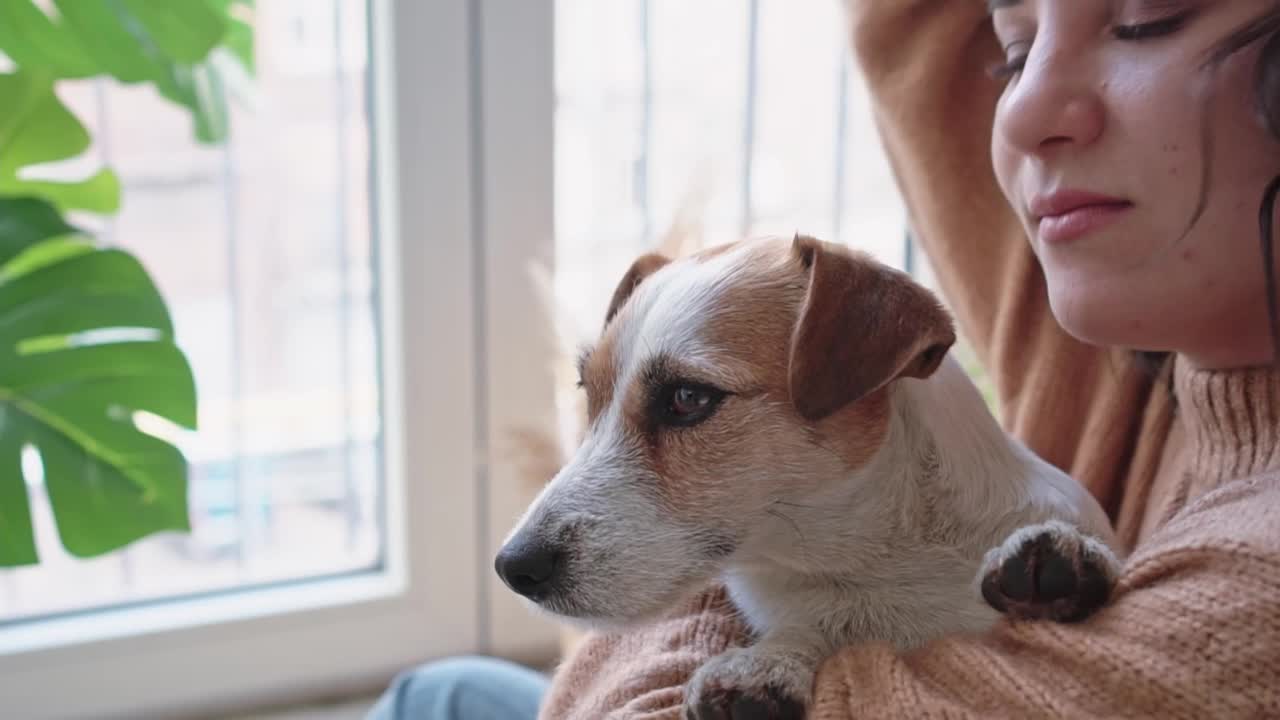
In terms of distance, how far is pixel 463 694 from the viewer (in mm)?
1347

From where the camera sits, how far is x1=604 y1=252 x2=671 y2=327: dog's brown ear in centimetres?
107

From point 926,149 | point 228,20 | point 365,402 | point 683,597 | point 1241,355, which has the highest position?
point 228,20

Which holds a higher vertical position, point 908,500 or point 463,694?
point 908,500

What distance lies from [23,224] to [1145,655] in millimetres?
1098

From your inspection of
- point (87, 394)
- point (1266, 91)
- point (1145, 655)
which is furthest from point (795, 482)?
point (87, 394)

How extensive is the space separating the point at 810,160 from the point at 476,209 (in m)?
0.63

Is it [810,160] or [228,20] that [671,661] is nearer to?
[228,20]

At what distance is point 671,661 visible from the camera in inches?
36.5

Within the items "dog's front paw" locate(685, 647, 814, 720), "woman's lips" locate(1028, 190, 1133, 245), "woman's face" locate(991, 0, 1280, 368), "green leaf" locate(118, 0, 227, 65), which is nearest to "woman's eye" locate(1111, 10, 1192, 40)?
"woman's face" locate(991, 0, 1280, 368)

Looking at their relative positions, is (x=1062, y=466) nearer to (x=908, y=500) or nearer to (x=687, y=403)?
(x=908, y=500)

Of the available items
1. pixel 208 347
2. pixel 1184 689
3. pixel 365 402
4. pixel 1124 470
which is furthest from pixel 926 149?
pixel 208 347

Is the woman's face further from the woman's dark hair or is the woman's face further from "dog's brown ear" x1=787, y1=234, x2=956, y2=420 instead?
"dog's brown ear" x1=787, y1=234, x2=956, y2=420

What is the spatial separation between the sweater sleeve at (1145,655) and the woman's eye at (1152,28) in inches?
12.6

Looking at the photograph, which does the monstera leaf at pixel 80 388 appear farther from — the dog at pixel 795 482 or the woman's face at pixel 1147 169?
the woman's face at pixel 1147 169
